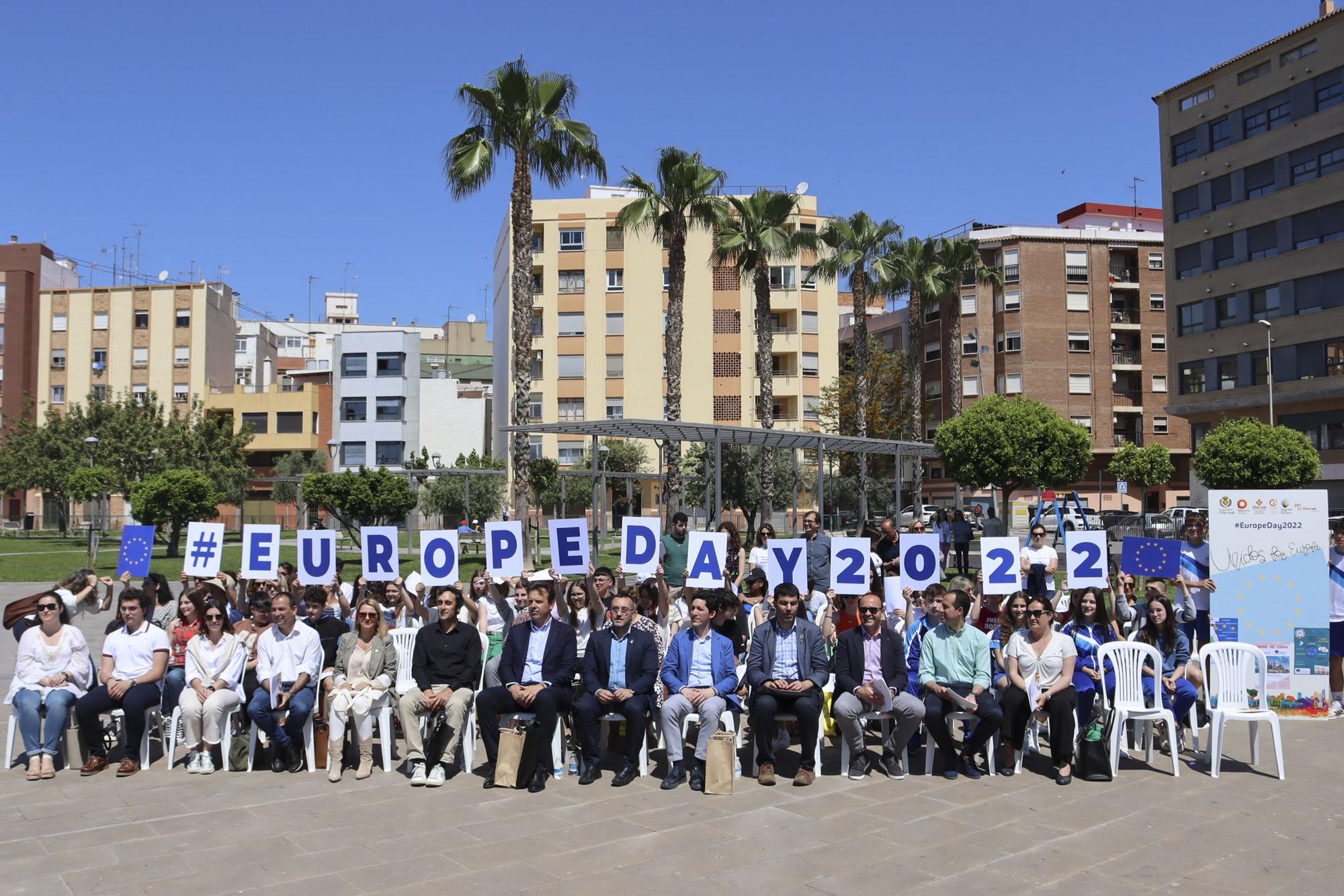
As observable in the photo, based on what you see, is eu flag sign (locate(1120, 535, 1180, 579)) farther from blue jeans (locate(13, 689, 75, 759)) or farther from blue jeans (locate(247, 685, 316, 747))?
blue jeans (locate(13, 689, 75, 759))

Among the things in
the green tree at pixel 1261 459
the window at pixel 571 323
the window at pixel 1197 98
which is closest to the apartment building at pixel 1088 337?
the window at pixel 1197 98

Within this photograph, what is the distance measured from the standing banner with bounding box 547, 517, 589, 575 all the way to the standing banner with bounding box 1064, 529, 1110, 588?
475 centimetres

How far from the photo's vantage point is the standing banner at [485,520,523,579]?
10562 millimetres

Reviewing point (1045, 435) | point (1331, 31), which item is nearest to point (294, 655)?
point (1045, 435)

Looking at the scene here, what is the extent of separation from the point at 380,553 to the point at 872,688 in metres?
5.28

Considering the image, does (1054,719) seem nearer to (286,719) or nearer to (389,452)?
(286,719)

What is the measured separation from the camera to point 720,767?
7.90 metres

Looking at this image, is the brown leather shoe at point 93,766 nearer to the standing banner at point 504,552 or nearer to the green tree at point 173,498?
the standing banner at point 504,552

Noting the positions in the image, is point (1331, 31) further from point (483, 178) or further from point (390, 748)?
point (390, 748)

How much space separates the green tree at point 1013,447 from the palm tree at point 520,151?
66.2 feet

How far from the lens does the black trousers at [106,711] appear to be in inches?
339

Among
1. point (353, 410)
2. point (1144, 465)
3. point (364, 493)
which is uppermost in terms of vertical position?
point (353, 410)

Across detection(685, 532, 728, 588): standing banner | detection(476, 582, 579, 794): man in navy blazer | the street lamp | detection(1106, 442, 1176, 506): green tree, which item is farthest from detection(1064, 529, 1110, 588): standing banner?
detection(1106, 442, 1176, 506): green tree

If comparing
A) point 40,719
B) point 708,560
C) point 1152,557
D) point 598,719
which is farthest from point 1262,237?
point 40,719
